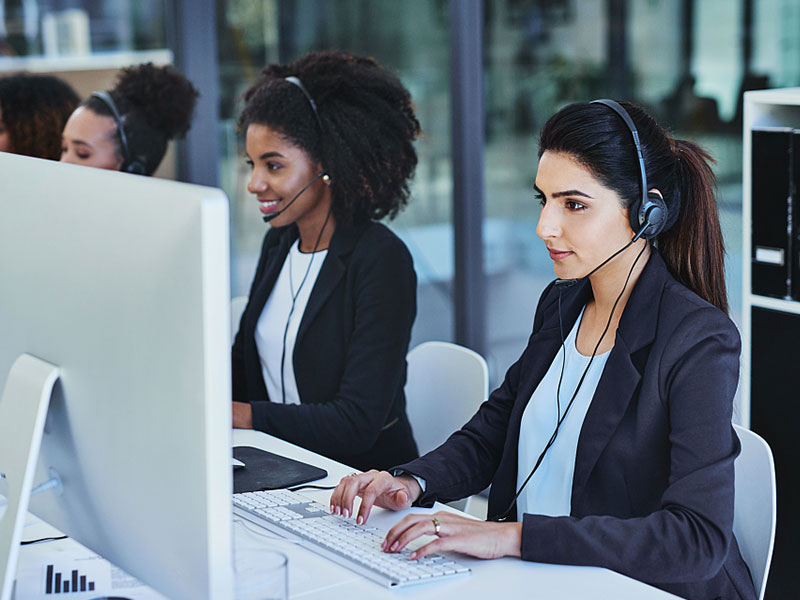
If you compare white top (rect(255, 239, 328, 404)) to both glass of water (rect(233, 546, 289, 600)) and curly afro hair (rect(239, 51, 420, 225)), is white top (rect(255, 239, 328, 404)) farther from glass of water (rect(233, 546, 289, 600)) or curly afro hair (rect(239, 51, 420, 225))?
glass of water (rect(233, 546, 289, 600))

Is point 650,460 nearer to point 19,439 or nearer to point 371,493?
point 371,493

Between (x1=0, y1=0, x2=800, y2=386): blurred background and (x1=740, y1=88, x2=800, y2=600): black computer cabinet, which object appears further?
(x1=0, y1=0, x2=800, y2=386): blurred background

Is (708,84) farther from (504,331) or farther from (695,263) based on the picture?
(695,263)

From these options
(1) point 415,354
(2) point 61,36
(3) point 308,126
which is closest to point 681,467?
(1) point 415,354

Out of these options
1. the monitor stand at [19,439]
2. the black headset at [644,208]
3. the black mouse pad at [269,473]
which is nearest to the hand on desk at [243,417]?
the black mouse pad at [269,473]

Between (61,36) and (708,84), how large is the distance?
2.74m

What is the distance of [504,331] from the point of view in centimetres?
328

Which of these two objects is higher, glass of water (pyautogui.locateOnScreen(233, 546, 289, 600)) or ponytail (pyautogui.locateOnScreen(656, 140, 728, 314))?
ponytail (pyautogui.locateOnScreen(656, 140, 728, 314))

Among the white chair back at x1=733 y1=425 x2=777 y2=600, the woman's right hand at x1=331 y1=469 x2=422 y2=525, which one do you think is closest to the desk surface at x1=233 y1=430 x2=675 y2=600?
the woman's right hand at x1=331 y1=469 x2=422 y2=525

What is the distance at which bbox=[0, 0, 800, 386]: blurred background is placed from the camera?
2.78m

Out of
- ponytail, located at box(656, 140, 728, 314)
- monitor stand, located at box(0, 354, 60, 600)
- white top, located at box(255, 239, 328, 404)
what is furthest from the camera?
white top, located at box(255, 239, 328, 404)

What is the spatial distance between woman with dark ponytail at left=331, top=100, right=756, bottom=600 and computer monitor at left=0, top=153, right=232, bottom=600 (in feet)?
1.49

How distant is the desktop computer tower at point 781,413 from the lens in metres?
2.10

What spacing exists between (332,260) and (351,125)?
0.35 m
